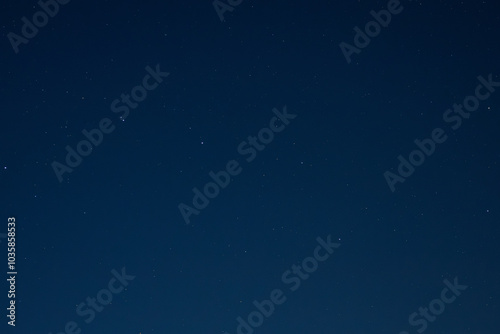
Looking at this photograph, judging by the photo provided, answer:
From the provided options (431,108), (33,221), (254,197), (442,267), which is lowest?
(442,267)

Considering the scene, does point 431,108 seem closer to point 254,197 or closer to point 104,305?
point 254,197

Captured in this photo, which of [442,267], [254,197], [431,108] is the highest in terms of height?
[254,197]

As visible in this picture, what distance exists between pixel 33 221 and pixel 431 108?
135 cm

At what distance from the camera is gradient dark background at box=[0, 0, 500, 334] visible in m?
1.77

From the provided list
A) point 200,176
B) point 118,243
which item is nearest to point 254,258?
point 200,176

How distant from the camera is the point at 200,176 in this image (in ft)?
5.89

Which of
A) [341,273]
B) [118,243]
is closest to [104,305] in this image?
[118,243]

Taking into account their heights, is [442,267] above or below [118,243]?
below

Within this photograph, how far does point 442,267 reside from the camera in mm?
1846

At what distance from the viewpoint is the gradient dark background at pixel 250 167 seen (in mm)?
1766

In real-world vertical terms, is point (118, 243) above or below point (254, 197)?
above

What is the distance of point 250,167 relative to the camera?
181cm

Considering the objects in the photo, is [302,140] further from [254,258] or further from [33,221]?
[33,221]

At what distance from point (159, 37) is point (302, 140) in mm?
572
